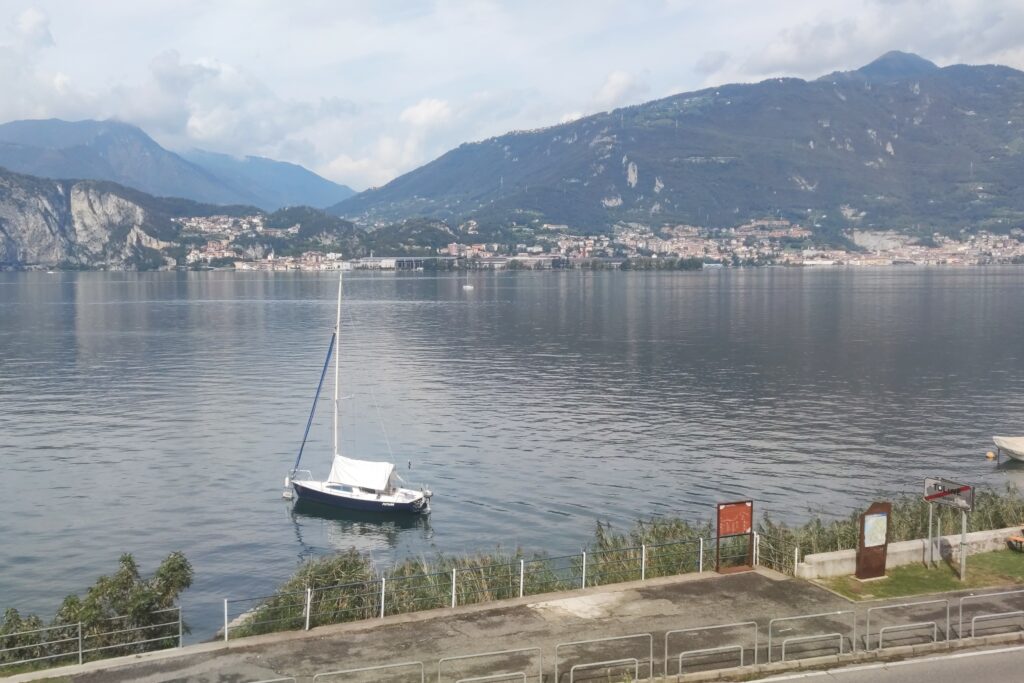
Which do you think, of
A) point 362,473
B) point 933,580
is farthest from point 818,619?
point 362,473

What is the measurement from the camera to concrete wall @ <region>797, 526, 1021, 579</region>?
2497cm

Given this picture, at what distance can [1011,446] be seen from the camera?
53.8 meters

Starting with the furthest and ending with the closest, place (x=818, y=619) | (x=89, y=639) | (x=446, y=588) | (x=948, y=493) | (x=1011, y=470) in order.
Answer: (x=1011, y=470)
(x=446, y=588)
(x=948, y=493)
(x=89, y=639)
(x=818, y=619)

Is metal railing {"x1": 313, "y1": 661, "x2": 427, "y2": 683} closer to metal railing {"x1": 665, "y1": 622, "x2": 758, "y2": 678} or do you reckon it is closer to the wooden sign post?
metal railing {"x1": 665, "y1": 622, "x2": 758, "y2": 678}

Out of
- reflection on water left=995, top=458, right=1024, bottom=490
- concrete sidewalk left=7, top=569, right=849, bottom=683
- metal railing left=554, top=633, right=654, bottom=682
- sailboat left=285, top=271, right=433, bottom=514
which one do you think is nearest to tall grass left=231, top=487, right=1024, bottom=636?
concrete sidewalk left=7, top=569, right=849, bottom=683

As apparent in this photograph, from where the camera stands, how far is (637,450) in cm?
5562

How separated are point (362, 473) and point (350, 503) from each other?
156cm

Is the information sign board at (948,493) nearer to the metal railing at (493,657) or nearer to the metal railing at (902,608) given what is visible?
the metal railing at (902,608)

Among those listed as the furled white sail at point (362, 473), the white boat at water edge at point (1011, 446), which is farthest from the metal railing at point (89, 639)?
the white boat at water edge at point (1011, 446)

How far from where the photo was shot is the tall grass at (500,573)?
24.1 meters

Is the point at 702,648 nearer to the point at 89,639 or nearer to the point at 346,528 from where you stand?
the point at 89,639

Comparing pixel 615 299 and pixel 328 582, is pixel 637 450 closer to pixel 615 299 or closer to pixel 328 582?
pixel 328 582

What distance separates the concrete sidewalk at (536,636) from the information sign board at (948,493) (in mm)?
2671

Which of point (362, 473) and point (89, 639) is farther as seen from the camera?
point (362, 473)
